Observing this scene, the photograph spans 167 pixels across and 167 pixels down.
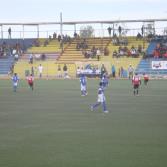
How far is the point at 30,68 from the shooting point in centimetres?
6600

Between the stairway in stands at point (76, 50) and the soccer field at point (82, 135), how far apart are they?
39097 millimetres

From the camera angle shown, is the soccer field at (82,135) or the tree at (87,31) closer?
the soccer field at (82,135)

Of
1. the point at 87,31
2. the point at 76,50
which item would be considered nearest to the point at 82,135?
the point at 76,50

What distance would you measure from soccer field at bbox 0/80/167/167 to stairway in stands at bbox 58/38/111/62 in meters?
39.1

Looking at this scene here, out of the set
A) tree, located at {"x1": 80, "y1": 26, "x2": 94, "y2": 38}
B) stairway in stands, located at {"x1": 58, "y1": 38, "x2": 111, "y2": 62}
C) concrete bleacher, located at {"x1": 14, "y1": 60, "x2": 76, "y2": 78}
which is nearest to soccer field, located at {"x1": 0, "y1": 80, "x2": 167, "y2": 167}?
concrete bleacher, located at {"x1": 14, "y1": 60, "x2": 76, "y2": 78}

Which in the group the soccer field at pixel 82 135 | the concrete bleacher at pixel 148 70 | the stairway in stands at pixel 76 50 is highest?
the stairway in stands at pixel 76 50

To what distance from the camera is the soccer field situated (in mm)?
13039

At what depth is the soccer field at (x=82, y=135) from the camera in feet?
42.8

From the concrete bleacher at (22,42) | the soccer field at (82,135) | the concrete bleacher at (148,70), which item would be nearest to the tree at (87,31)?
the concrete bleacher at (22,42)

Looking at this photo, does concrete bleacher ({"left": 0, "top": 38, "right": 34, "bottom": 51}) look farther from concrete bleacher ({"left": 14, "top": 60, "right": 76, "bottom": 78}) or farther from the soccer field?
the soccer field

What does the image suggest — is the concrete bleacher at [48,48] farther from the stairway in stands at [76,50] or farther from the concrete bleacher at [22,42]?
the concrete bleacher at [22,42]

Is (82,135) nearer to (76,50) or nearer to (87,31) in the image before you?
(76,50)

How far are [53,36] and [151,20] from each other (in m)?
15.3

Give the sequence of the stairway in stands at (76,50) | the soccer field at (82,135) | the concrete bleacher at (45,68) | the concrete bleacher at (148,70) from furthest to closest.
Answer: the stairway in stands at (76,50)
the concrete bleacher at (45,68)
the concrete bleacher at (148,70)
the soccer field at (82,135)
